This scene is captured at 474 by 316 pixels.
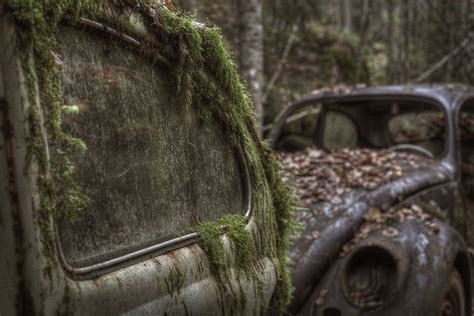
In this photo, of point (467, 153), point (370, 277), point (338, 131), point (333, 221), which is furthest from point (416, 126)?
point (370, 277)

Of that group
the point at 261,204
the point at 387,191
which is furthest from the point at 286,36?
the point at 261,204

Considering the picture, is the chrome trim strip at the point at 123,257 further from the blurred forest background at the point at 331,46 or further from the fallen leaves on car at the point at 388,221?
the blurred forest background at the point at 331,46

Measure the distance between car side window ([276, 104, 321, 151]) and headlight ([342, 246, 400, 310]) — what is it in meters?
2.17

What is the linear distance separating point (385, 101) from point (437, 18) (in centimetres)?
938

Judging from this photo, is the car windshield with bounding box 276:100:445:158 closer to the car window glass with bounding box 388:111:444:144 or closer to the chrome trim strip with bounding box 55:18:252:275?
the car window glass with bounding box 388:111:444:144

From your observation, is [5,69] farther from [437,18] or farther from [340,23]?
[340,23]

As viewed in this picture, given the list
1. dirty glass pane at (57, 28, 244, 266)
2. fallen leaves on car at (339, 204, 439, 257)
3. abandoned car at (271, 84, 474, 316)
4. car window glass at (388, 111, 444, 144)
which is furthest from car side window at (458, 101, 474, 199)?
dirty glass pane at (57, 28, 244, 266)

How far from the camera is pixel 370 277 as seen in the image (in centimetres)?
351

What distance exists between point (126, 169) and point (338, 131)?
167 inches

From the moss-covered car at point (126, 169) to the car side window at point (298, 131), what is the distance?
11.2 feet

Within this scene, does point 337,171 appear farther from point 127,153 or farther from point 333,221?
point 127,153

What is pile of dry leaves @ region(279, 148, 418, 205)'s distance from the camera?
4.13 m

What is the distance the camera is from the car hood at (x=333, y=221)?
357cm

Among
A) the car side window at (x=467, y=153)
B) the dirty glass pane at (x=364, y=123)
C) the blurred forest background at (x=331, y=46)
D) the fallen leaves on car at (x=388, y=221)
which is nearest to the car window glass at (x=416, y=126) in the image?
the car side window at (x=467, y=153)
